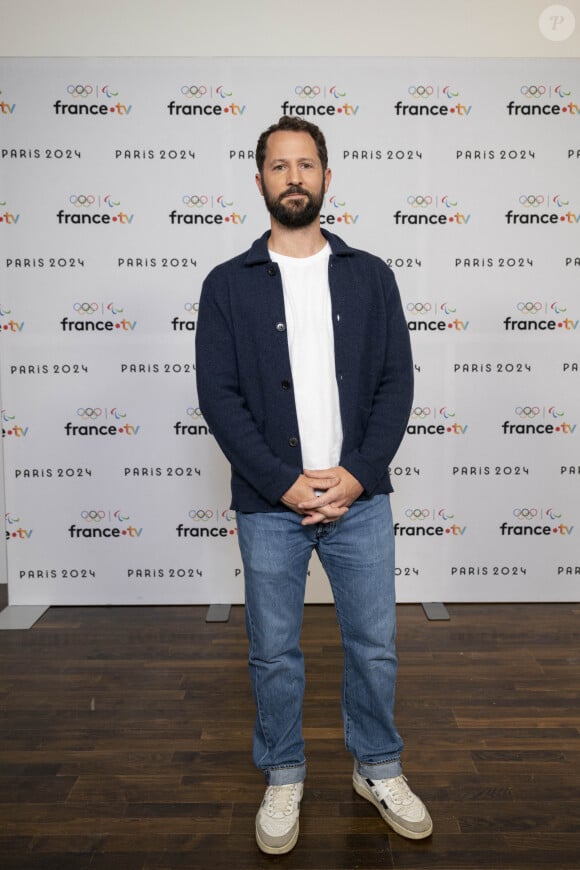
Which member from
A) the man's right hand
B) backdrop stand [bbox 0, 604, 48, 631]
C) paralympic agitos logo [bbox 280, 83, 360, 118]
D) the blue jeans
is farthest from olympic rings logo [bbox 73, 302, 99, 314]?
the man's right hand

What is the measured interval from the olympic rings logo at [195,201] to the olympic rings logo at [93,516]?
151 centimetres

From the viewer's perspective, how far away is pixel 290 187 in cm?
182

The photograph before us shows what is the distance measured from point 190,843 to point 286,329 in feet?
4.43

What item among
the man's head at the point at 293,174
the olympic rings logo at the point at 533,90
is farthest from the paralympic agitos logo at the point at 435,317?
the man's head at the point at 293,174

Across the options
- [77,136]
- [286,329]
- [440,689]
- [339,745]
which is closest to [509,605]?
[440,689]

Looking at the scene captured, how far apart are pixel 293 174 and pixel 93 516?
214 centimetres

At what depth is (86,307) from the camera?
3.30m

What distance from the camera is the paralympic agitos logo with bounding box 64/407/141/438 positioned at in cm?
337

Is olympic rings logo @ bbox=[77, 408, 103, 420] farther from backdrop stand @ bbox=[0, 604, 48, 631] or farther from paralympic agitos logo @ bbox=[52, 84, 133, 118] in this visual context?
paralympic agitos logo @ bbox=[52, 84, 133, 118]

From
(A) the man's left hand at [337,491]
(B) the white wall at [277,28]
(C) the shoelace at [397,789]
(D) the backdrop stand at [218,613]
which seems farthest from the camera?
(D) the backdrop stand at [218,613]

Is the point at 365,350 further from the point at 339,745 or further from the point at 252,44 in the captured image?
the point at 252,44

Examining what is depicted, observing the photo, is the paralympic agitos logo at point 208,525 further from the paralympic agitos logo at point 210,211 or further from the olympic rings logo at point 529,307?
the olympic rings logo at point 529,307

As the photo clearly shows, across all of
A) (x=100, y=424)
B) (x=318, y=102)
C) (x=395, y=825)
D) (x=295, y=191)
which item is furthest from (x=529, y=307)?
(x=395, y=825)

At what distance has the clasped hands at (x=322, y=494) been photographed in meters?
1.77
